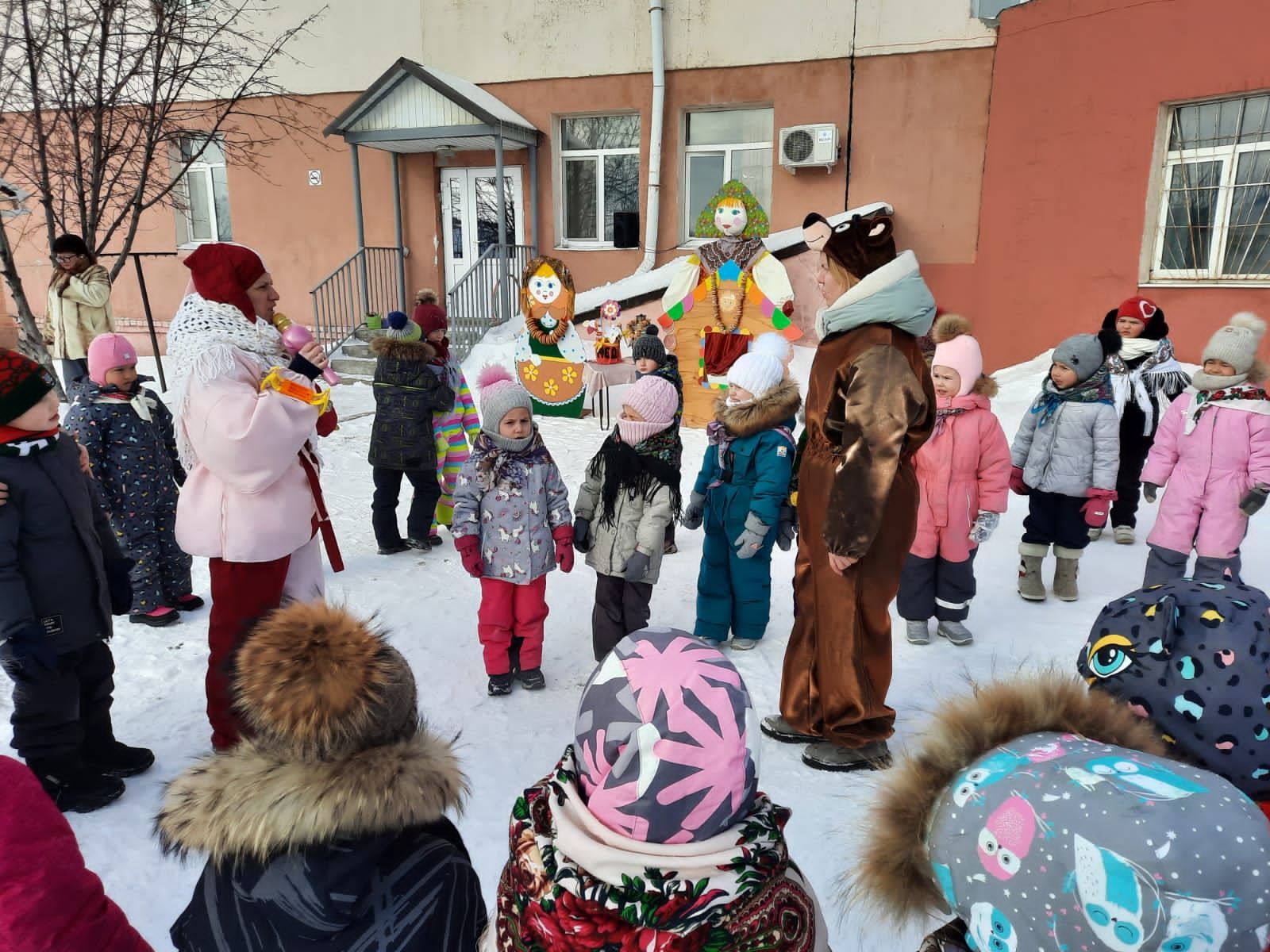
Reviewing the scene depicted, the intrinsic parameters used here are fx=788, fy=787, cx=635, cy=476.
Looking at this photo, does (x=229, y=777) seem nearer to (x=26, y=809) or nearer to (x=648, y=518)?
(x=26, y=809)

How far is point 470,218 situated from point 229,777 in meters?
12.4

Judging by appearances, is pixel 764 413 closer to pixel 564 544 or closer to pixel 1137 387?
pixel 564 544

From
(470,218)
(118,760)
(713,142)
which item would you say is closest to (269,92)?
(470,218)

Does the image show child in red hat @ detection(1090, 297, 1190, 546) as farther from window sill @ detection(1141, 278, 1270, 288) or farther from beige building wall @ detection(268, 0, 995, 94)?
beige building wall @ detection(268, 0, 995, 94)

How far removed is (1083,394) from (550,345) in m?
5.86

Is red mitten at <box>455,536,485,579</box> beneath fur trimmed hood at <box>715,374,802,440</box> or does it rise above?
beneath

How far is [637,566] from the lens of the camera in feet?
11.5

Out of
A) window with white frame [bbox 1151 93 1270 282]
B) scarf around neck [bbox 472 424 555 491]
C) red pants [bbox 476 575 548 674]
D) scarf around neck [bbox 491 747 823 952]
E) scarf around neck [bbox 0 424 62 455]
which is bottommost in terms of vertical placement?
red pants [bbox 476 575 548 674]

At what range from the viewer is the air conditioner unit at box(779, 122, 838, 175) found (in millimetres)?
10430

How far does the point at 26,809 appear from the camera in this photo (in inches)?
46.5

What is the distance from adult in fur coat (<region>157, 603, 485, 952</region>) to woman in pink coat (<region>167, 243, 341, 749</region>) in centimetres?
138

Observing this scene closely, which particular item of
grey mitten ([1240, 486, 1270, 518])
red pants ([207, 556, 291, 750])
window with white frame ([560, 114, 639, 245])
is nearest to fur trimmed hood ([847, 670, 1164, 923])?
red pants ([207, 556, 291, 750])

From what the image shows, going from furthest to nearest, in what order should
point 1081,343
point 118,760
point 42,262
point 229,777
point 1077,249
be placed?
point 42,262 < point 1077,249 < point 1081,343 < point 118,760 < point 229,777

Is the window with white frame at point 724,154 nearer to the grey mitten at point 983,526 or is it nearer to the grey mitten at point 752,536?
the grey mitten at point 983,526
